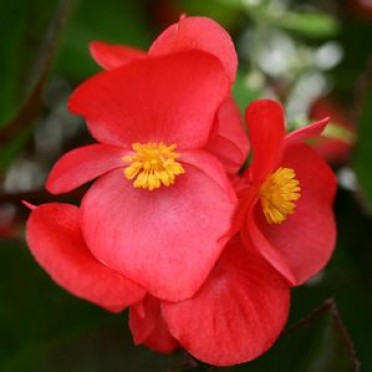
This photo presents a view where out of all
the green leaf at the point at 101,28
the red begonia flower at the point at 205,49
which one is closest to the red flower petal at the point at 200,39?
the red begonia flower at the point at 205,49

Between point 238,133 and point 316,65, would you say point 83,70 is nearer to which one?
point 316,65

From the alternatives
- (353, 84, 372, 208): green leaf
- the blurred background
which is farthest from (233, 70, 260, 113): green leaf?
(353, 84, 372, 208): green leaf

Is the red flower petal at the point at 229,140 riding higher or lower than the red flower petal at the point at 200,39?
lower

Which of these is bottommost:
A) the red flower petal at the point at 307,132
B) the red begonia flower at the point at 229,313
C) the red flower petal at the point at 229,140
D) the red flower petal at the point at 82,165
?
the red begonia flower at the point at 229,313

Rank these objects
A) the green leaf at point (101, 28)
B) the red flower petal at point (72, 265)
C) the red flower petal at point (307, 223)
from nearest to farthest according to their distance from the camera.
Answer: the red flower petal at point (72, 265) < the red flower petal at point (307, 223) < the green leaf at point (101, 28)

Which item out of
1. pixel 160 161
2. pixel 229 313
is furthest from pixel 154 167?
pixel 229 313

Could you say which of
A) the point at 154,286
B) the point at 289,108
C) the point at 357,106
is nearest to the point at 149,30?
the point at 289,108

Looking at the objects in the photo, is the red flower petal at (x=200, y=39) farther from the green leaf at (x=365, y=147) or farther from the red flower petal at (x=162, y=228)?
the green leaf at (x=365, y=147)
